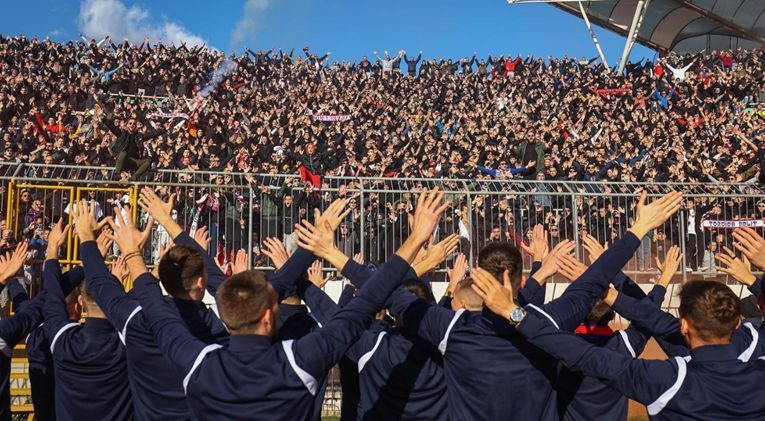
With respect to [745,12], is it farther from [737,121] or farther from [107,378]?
[107,378]

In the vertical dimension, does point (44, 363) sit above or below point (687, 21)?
below

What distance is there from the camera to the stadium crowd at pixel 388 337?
3350 millimetres

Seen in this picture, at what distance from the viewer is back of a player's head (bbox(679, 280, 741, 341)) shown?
11.5ft

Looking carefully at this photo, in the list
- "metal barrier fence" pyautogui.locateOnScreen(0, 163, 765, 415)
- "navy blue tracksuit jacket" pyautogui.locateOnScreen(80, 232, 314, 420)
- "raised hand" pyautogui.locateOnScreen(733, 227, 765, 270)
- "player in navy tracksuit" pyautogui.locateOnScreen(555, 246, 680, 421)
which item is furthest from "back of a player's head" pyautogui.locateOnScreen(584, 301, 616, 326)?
"metal barrier fence" pyautogui.locateOnScreen(0, 163, 765, 415)

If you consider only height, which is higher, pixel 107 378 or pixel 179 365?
pixel 179 365

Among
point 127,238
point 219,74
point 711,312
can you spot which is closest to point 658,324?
point 711,312

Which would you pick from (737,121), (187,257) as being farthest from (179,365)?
(737,121)

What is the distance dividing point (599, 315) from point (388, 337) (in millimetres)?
1430

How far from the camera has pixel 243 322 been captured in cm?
335

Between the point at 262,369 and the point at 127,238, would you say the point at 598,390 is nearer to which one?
the point at 262,369

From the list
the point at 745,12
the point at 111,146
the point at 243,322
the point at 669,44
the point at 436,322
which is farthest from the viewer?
the point at 669,44

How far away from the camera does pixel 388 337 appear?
15.4 ft

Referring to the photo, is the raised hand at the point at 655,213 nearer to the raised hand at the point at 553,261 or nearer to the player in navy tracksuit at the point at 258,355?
the raised hand at the point at 553,261

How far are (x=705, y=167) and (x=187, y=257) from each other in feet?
52.3
